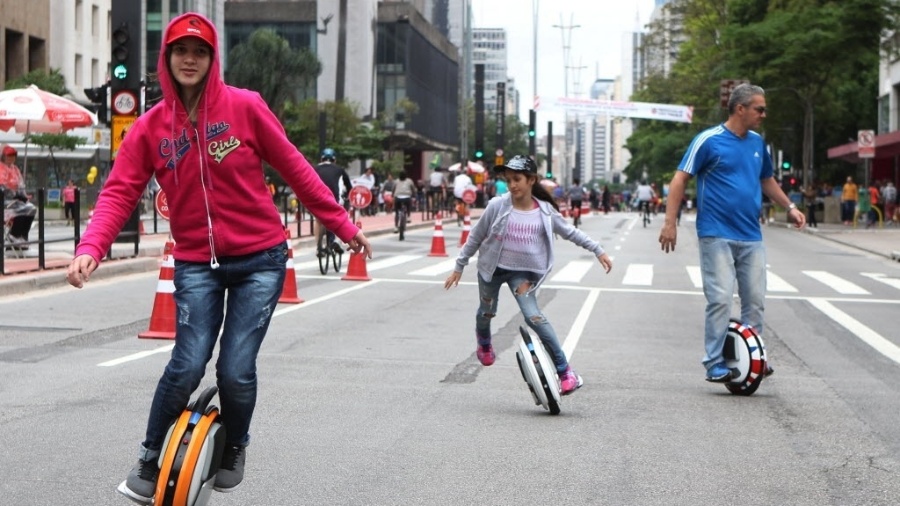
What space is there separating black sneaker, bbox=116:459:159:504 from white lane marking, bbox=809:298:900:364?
7751mm

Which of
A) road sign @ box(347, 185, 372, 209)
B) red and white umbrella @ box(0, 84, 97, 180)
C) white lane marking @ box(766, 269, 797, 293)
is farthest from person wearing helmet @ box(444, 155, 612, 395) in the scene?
road sign @ box(347, 185, 372, 209)

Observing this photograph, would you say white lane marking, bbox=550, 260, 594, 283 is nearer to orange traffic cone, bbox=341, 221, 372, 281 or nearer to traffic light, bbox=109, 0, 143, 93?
orange traffic cone, bbox=341, 221, 372, 281

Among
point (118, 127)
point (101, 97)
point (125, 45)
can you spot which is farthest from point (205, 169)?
point (101, 97)

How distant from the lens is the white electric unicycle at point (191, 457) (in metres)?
4.70

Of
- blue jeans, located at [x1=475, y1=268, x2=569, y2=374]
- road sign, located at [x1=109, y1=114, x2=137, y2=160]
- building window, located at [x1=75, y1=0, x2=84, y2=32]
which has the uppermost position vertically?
building window, located at [x1=75, y1=0, x2=84, y2=32]

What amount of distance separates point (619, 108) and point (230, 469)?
244 ft

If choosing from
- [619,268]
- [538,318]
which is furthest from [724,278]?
[619,268]

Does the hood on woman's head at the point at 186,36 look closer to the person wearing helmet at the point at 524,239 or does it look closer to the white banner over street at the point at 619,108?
the person wearing helmet at the point at 524,239

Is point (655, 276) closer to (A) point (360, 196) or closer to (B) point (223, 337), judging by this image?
(A) point (360, 196)

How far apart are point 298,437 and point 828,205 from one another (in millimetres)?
48142

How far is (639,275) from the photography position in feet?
73.2

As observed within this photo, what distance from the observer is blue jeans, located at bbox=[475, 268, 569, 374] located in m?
8.46

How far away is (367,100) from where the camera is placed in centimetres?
8994

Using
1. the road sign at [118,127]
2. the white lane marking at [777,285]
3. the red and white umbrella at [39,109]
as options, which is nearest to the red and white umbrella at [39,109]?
the red and white umbrella at [39,109]
